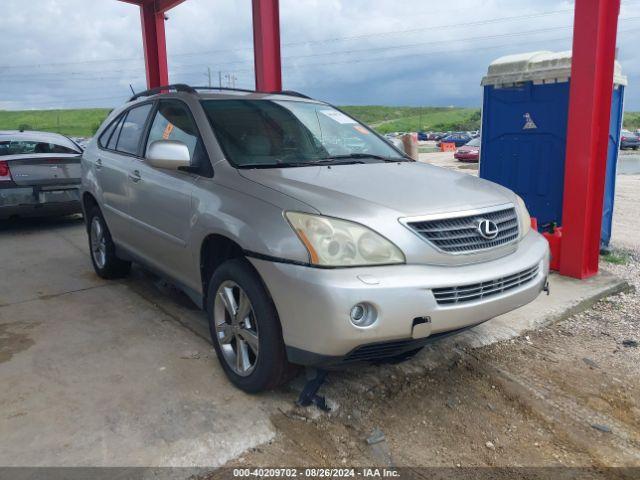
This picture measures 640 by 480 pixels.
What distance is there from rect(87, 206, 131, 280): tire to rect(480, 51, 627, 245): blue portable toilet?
3.96 m

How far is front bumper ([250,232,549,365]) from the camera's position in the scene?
2365 millimetres

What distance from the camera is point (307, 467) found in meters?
2.40

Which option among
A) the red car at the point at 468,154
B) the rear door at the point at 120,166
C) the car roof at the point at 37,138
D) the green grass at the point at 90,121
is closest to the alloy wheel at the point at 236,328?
the rear door at the point at 120,166

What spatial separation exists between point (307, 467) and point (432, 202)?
138 cm

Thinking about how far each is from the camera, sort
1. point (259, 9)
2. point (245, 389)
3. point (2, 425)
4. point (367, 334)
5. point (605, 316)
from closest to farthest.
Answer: point (367, 334) < point (2, 425) < point (245, 389) < point (605, 316) < point (259, 9)

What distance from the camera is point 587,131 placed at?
4555mm

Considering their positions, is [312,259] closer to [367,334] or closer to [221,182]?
[367,334]

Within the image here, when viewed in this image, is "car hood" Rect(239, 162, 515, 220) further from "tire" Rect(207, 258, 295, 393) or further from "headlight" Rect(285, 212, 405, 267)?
"tire" Rect(207, 258, 295, 393)

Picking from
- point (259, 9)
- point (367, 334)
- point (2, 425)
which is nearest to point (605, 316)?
point (367, 334)

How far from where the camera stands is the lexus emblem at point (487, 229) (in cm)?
271

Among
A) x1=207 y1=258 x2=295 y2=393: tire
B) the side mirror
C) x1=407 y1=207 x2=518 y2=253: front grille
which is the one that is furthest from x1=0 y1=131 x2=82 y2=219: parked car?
x1=407 y1=207 x2=518 y2=253: front grille

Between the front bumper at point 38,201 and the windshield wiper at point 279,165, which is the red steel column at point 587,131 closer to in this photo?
the windshield wiper at point 279,165

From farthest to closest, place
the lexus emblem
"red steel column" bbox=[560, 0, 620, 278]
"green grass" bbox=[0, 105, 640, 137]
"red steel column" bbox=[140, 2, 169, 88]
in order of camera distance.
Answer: "green grass" bbox=[0, 105, 640, 137]
"red steel column" bbox=[140, 2, 169, 88]
"red steel column" bbox=[560, 0, 620, 278]
the lexus emblem

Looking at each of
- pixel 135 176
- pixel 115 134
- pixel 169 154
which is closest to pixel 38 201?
pixel 115 134
